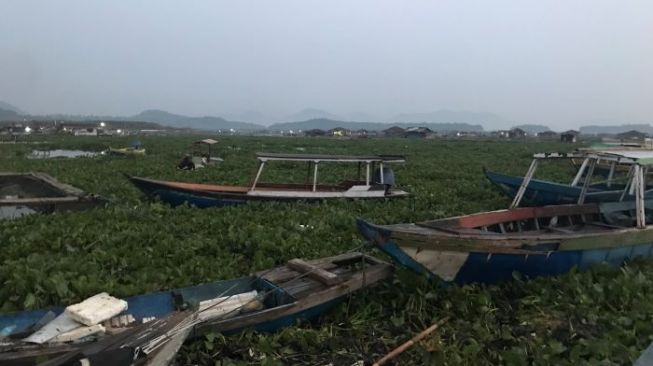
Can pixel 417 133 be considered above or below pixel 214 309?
above

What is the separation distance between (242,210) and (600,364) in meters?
8.31

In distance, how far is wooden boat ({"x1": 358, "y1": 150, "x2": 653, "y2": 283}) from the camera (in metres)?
5.78

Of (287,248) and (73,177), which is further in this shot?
(73,177)

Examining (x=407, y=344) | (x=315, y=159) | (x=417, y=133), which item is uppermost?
(x=315, y=159)

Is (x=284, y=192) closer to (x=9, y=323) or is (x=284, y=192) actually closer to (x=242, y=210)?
(x=242, y=210)

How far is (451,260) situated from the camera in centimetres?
600

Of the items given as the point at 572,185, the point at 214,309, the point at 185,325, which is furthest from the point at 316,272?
the point at 572,185

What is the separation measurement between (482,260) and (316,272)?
2.05 meters

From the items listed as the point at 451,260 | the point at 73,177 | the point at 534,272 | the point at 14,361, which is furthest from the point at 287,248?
the point at 73,177

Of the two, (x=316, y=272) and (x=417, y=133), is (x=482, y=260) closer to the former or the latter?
(x=316, y=272)

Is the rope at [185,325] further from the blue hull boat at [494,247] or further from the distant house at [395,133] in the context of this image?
the distant house at [395,133]

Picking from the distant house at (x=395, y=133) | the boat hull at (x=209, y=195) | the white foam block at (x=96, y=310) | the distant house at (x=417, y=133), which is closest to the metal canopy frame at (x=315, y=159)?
the boat hull at (x=209, y=195)

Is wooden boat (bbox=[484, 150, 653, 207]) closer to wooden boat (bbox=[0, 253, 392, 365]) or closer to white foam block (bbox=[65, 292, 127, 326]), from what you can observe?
wooden boat (bbox=[0, 253, 392, 365])

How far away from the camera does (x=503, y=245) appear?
6.13 m
